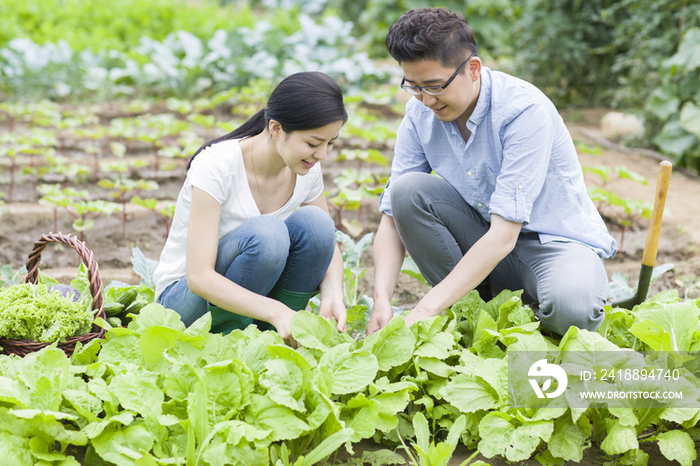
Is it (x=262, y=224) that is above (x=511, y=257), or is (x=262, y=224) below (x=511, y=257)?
above

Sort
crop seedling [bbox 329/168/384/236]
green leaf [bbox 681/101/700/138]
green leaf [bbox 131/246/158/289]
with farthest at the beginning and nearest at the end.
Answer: green leaf [bbox 681/101/700/138]
crop seedling [bbox 329/168/384/236]
green leaf [bbox 131/246/158/289]

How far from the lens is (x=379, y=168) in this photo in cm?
454

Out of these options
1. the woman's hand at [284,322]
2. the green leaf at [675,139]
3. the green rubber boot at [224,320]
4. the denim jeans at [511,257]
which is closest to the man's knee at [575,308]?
the denim jeans at [511,257]

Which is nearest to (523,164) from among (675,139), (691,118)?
(691,118)

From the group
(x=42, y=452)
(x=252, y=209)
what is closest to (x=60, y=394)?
(x=42, y=452)

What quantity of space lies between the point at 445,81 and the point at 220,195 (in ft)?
2.47

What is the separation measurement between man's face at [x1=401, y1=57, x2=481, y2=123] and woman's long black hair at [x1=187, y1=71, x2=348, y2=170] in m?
0.24

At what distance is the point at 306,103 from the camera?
169cm

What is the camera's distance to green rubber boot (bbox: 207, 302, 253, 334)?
1.90 metres

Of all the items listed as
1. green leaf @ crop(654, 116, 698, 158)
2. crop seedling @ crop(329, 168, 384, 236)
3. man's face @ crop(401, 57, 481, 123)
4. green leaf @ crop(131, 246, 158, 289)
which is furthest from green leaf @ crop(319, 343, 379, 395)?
green leaf @ crop(654, 116, 698, 158)

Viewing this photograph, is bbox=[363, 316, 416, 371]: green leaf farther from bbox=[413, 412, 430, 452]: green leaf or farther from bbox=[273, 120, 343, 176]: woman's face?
bbox=[273, 120, 343, 176]: woman's face

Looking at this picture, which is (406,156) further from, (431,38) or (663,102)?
(663,102)

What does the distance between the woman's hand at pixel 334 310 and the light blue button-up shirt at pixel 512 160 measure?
440mm

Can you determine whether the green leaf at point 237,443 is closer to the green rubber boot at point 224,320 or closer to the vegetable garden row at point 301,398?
the vegetable garden row at point 301,398
